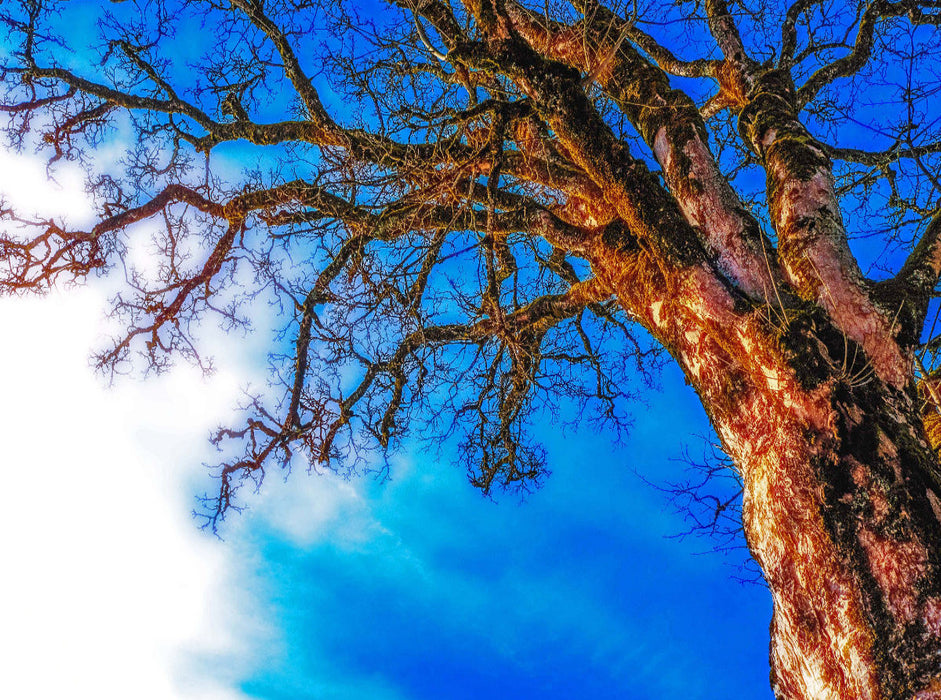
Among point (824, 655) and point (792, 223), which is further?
point (792, 223)

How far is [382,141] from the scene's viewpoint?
12.0ft

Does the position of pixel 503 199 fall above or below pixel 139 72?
below

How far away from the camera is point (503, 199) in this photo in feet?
14.0

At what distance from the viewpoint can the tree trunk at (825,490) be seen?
2.24 metres

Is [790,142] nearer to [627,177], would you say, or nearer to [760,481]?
[627,177]

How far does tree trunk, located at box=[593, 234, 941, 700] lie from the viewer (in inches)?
88.0

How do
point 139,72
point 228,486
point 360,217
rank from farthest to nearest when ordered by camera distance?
point 228,486
point 139,72
point 360,217

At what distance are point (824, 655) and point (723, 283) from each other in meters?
1.86

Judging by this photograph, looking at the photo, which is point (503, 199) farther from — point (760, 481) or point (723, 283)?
point (760, 481)

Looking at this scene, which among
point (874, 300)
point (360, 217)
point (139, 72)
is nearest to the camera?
point (874, 300)

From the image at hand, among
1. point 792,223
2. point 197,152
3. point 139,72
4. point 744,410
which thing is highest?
point 139,72

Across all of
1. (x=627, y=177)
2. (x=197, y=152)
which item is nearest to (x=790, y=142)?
(x=627, y=177)

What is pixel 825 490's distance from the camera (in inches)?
100

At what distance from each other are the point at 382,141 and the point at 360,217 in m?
0.75
